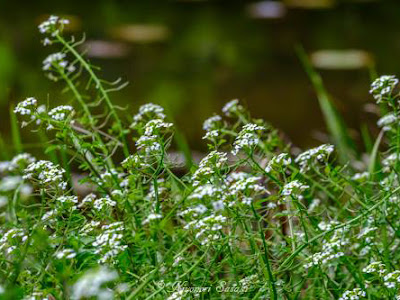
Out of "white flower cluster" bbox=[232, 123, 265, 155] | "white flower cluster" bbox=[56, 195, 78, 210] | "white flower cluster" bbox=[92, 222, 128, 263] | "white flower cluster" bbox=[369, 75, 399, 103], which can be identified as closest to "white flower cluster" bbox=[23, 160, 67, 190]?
"white flower cluster" bbox=[56, 195, 78, 210]

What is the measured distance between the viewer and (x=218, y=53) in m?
5.28

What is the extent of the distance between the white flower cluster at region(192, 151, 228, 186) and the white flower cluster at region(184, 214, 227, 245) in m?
0.07

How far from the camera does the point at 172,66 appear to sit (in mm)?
4926

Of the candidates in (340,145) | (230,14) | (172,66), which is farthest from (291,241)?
(230,14)

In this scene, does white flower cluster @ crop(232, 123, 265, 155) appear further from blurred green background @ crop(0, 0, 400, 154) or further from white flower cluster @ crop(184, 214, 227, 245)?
blurred green background @ crop(0, 0, 400, 154)

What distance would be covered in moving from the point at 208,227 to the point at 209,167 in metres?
0.14

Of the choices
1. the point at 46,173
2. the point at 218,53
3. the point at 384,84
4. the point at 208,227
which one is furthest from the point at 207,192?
the point at 218,53

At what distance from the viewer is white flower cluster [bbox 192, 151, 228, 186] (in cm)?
129

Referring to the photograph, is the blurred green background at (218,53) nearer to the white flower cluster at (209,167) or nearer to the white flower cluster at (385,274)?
the white flower cluster at (209,167)

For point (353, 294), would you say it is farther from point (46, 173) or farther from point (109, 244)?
point (46, 173)

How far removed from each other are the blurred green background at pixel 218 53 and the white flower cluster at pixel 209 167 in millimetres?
2114

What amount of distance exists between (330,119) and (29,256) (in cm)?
131

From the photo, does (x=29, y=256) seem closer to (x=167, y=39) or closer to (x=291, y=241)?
(x=291, y=241)

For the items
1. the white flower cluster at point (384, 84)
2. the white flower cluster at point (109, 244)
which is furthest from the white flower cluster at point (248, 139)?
the white flower cluster at point (384, 84)
